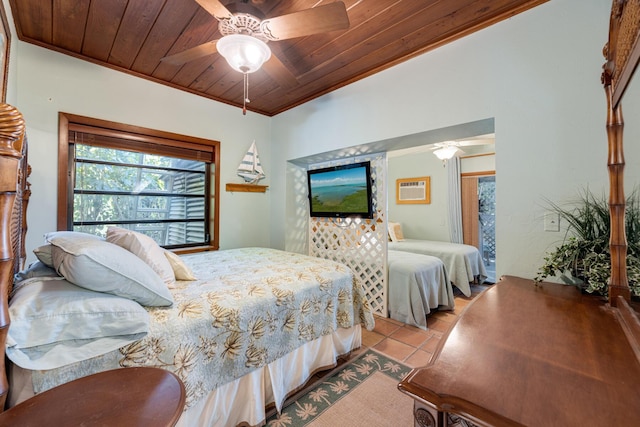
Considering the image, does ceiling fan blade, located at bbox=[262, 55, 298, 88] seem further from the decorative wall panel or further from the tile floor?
the tile floor

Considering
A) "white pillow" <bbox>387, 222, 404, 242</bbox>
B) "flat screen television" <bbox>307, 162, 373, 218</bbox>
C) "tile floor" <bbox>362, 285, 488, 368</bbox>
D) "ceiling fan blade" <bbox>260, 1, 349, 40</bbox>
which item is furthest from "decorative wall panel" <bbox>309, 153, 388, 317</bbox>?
"white pillow" <bbox>387, 222, 404, 242</bbox>

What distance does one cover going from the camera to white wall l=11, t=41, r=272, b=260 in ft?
6.93

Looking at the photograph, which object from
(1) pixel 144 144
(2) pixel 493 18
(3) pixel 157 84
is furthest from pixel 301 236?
(2) pixel 493 18

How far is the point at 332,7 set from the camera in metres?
1.31

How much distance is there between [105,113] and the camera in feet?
7.98

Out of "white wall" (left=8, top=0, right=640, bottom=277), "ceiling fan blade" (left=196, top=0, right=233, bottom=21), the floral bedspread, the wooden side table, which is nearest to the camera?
the wooden side table

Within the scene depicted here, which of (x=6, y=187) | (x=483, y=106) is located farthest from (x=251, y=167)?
(x=6, y=187)

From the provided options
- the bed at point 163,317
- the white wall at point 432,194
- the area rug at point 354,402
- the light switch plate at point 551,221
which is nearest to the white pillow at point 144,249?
the bed at point 163,317

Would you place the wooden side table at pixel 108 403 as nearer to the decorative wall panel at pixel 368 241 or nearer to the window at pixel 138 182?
the window at pixel 138 182

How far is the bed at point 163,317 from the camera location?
832mm

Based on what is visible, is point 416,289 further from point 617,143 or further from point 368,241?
point 617,143

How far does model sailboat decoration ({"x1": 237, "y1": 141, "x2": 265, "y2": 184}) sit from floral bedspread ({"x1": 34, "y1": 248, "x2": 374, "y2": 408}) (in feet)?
4.90

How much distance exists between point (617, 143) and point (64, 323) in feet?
7.72

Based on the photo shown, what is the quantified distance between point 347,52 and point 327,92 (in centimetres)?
75
